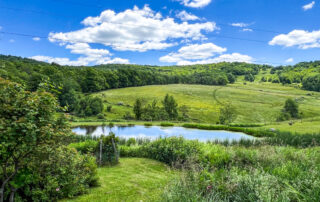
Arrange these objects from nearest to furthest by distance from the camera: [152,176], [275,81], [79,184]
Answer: [79,184]
[152,176]
[275,81]

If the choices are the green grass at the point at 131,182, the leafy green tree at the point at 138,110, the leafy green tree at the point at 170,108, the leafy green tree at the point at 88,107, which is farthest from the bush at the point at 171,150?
the leafy green tree at the point at 88,107

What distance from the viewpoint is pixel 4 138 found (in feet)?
13.8

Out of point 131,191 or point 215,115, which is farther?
point 215,115

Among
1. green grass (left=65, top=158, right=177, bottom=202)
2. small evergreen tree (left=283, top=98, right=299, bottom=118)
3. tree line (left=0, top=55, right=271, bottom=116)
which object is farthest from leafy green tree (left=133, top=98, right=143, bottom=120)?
small evergreen tree (left=283, top=98, right=299, bottom=118)

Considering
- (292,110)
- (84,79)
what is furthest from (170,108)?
(84,79)

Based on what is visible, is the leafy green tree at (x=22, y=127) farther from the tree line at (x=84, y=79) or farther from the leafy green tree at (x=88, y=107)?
the leafy green tree at (x=88, y=107)

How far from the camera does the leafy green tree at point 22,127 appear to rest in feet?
14.1

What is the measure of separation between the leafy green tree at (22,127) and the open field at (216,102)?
44.1 metres

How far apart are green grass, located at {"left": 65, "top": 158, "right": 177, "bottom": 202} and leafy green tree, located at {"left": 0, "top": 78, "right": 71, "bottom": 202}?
6.96 feet

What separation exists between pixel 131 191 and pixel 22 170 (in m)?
3.69

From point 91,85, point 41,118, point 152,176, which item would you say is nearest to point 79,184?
point 41,118

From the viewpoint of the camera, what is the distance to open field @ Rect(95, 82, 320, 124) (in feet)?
180

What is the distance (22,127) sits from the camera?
4.27 meters

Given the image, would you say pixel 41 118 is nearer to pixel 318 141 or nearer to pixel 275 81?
pixel 318 141
